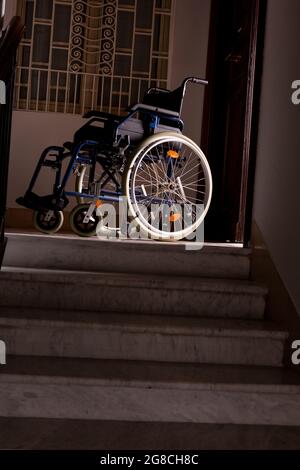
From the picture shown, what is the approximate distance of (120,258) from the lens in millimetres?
2807

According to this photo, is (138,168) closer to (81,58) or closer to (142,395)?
(142,395)

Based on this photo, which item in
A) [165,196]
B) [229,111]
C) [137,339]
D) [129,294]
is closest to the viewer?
[137,339]

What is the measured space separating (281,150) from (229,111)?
197cm

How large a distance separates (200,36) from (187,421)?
360cm

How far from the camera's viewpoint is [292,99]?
251cm

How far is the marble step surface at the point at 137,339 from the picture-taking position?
2281 mm

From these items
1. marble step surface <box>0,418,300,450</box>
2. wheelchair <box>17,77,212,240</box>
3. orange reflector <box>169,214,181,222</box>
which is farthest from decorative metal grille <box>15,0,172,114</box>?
marble step surface <box>0,418,300,450</box>

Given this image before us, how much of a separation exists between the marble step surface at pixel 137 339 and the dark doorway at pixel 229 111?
132cm

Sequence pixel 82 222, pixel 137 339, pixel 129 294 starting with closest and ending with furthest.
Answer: pixel 137 339 → pixel 129 294 → pixel 82 222

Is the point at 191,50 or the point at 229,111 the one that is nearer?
the point at 229,111

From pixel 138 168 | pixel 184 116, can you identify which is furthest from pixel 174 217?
Result: pixel 184 116

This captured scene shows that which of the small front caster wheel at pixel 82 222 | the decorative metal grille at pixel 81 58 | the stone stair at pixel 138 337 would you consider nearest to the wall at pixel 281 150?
the stone stair at pixel 138 337

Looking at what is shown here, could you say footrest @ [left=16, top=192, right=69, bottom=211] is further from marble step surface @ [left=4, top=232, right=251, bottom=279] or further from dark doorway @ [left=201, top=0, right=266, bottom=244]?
dark doorway @ [left=201, top=0, right=266, bottom=244]

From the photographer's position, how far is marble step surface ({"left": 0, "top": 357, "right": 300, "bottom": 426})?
204cm
